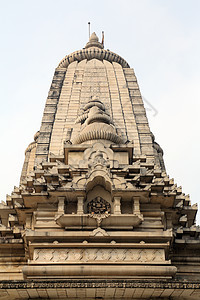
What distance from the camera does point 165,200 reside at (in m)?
18.4

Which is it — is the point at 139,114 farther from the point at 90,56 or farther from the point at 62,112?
the point at 90,56

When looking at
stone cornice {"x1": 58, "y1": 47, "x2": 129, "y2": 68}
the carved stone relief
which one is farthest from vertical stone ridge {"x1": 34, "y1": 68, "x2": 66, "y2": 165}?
the carved stone relief

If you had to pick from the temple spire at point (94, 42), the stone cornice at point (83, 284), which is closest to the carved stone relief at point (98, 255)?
the stone cornice at point (83, 284)

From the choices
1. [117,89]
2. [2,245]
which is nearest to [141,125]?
[117,89]

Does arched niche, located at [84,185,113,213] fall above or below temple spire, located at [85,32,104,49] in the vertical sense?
below

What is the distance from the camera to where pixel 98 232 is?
54.3ft

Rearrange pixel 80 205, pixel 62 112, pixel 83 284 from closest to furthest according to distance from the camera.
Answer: pixel 83 284, pixel 80 205, pixel 62 112

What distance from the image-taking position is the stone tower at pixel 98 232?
1343cm

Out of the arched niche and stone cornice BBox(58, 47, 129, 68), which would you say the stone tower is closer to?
the arched niche

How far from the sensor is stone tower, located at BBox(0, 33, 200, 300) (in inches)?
529

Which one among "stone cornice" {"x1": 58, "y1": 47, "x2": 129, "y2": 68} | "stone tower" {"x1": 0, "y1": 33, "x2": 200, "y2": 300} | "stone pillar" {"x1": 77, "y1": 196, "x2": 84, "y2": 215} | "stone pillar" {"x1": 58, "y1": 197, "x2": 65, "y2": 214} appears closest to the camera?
"stone tower" {"x1": 0, "y1": 33, "x2": 200, "y2": 300}

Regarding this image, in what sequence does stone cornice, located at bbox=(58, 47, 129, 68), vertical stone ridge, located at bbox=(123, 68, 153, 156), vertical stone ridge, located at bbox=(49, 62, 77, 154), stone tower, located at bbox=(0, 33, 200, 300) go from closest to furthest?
stone tower, located at bbox=(0, 33, 200, 300), vertical stone ridge, located at bbox=(49, 62, 77, 154), vertical stone ridge, located at bbox=(123, 68, 153, 156), stone cornice, located at bbox=(58, 47, 129, 68)

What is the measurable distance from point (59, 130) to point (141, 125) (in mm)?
6494

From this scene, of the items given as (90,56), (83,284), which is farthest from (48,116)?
(83,284)
